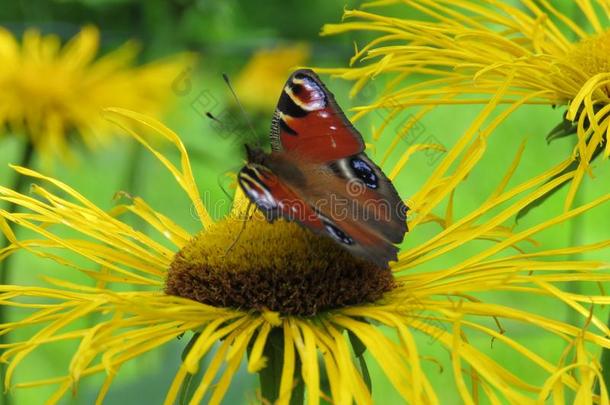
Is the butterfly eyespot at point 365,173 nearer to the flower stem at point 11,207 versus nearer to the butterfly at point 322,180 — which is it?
the butterfly at point 322,180

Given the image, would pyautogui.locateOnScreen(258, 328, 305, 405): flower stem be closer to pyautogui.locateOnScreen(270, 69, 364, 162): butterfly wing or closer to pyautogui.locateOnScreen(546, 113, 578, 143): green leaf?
pyautogui.locateOnScreen(270, 69, 364, 162): butterfly wing

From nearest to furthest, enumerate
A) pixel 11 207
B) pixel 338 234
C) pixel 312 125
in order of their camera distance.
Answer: pixel 338 234 → pixel 312 125 → pixel 11 207

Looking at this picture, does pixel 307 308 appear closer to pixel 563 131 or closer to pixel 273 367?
pixel 273 367

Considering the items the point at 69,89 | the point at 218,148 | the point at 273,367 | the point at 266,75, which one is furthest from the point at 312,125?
the point at 218,148

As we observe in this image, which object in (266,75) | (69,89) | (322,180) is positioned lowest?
(322,180)

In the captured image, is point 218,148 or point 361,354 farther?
point 218,148

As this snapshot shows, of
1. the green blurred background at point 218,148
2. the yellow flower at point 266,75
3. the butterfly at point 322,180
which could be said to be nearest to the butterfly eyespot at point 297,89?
the butterfly at point 322,180
